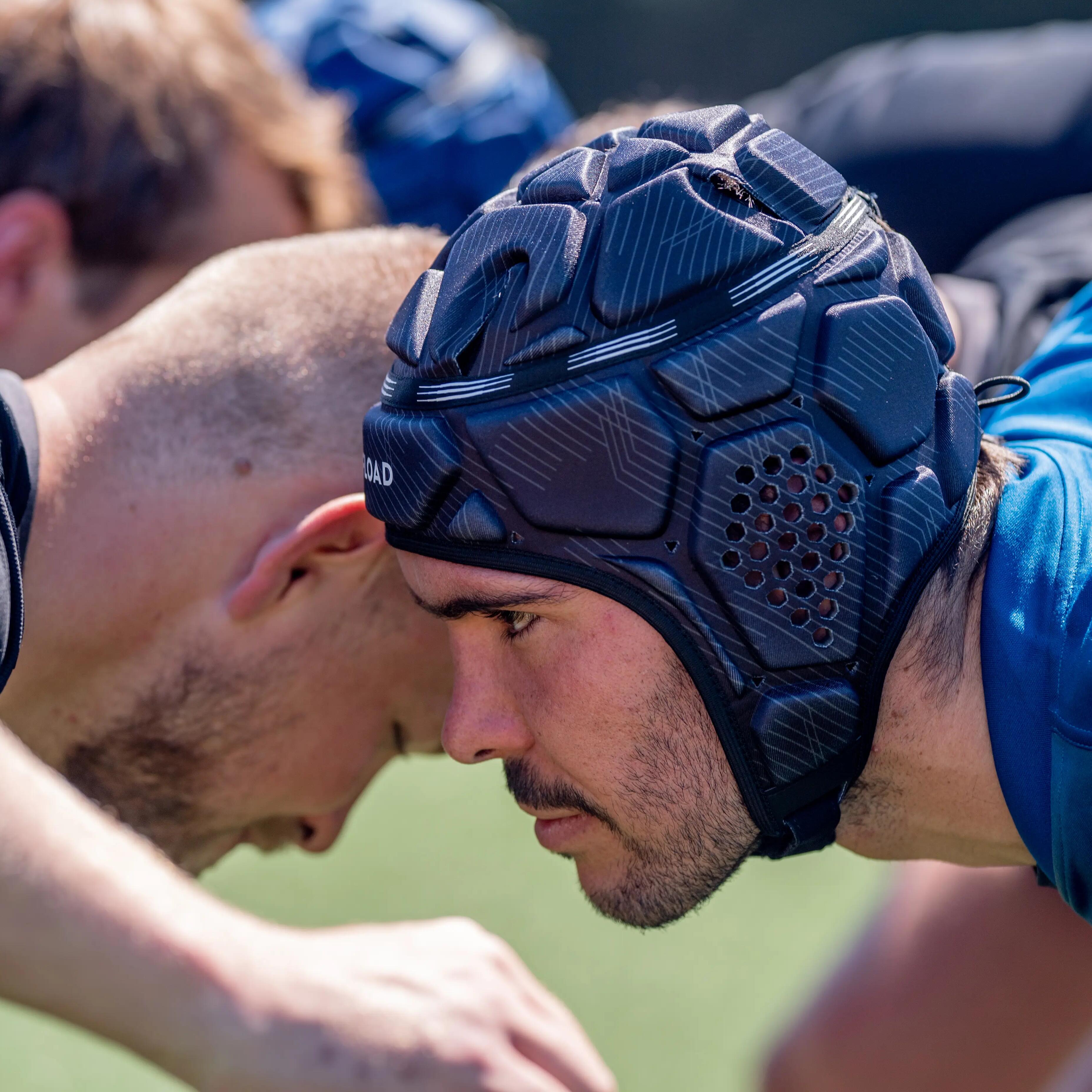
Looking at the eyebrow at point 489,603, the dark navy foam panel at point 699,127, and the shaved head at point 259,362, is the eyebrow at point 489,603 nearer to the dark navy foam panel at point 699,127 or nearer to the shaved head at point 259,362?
the shaved head at point 259,362

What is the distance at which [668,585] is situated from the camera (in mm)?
1546

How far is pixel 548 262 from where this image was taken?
1.53m

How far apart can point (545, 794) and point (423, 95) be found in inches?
134

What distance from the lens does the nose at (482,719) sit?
173cm

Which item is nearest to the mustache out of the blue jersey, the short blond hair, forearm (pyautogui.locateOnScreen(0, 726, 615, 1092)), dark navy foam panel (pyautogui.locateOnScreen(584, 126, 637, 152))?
forearm (pyautogui.locateOnScreen(0, 726, 615, 1092))

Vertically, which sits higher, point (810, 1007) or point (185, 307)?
point (185, 307)

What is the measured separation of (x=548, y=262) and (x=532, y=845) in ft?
8.05

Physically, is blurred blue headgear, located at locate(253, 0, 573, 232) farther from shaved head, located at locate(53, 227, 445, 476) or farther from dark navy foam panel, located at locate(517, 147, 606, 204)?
dark navy foam panel, located at locate(517, 147, 606, 204)

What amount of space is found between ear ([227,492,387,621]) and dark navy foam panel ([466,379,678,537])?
1.59ft

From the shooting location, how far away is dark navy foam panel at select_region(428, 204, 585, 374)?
1524mm

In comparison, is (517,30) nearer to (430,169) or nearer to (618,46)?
(618,46)

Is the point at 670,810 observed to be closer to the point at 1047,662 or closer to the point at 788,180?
the point at 1047,662

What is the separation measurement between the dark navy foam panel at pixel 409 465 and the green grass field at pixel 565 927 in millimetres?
1691

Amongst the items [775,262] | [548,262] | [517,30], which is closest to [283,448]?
[548,262]
